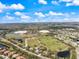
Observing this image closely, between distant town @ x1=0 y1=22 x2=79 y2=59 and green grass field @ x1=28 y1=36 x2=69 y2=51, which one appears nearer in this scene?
distant town @ x1=0 y1=22 x2=79 y2=59

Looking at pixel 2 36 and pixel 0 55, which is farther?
pixel 2 36

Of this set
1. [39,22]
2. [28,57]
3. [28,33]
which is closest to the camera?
[28,57]

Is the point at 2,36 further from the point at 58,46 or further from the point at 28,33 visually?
the point at 58,46

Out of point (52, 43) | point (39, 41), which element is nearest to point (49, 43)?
point (52, 43)

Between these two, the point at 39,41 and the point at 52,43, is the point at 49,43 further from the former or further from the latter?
the point at 39,41

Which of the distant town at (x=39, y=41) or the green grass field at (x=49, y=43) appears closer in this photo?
the distant town at (x=39, y=41)

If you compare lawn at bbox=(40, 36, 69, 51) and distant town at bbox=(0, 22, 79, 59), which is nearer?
distant town at bbox=(0, 22, 79, 59)

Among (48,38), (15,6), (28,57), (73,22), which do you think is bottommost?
(28,57)

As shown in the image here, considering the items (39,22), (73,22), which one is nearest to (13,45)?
(39,22)
